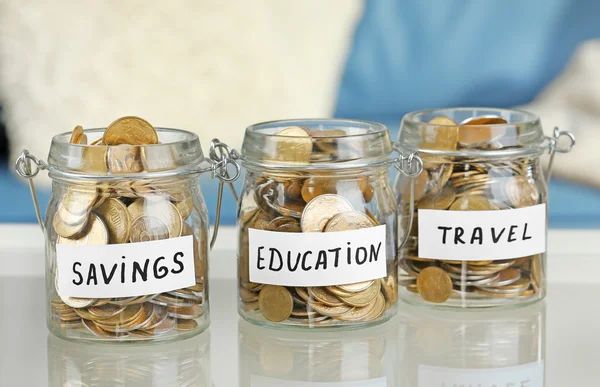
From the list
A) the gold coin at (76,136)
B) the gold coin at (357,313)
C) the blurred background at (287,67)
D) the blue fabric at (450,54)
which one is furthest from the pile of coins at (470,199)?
the blue fabric at (450,54)

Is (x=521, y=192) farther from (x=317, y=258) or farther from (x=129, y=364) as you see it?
(x=129, y=364)

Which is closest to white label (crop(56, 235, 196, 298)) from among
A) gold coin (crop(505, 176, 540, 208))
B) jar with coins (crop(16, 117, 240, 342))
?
jar with coins (crop(16, 117, 240, 342))

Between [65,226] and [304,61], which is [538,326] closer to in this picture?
[65,226]

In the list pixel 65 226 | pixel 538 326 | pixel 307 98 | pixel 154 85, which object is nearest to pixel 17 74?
pixel 154 85

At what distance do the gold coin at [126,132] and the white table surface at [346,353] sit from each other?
0.61 ft

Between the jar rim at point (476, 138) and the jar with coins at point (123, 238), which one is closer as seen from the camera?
the jar with coins at point (123, 238)

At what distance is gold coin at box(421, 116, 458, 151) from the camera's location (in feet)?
3.07

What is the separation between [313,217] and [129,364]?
0.21 meters

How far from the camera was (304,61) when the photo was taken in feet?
6.31

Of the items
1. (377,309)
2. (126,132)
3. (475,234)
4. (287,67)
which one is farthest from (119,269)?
(287,67)

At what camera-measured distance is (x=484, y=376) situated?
771 mm

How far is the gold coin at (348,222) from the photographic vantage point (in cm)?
84

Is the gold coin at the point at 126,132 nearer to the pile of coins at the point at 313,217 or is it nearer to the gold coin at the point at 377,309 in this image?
the pile of coins at the point at 313,217

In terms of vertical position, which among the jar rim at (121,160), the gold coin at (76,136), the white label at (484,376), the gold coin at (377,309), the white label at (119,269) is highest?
the gold coin at (76,136)
